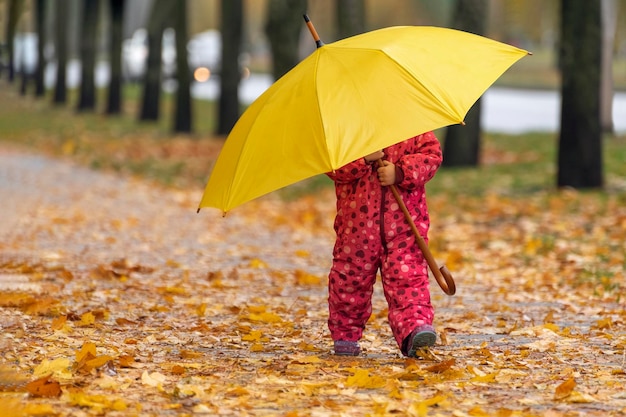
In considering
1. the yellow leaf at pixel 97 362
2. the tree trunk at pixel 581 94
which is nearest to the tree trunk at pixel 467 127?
the tree trunk at pixel 581 94

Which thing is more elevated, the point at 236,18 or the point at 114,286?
the point at 236,18

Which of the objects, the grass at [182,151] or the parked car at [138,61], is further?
the parked car at [138,61]

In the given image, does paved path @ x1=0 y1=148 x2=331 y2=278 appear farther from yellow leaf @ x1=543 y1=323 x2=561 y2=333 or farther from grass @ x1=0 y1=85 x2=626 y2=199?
yellow leaf @ x1=543 y1=323 x2=561 y2=333

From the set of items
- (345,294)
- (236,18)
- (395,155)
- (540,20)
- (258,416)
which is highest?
(540,20)

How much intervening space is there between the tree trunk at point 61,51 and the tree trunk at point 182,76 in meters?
11.6

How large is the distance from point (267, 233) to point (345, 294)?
630 cm

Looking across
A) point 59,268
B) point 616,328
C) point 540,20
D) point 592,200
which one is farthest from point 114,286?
point 540,20

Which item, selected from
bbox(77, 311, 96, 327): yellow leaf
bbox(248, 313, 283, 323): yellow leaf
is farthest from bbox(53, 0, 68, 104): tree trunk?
bbox(77, 311, 96, 327): yellow leaf

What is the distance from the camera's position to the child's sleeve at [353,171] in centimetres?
558

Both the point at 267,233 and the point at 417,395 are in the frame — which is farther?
the point at 267,233

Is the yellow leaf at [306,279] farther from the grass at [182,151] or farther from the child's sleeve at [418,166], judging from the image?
the grass at [182,151]

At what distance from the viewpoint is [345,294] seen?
575 cm

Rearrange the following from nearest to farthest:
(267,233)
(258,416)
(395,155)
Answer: (258,416)
(395,155)
(267,233)

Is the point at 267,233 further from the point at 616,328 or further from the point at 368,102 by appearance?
the point at 368,102
